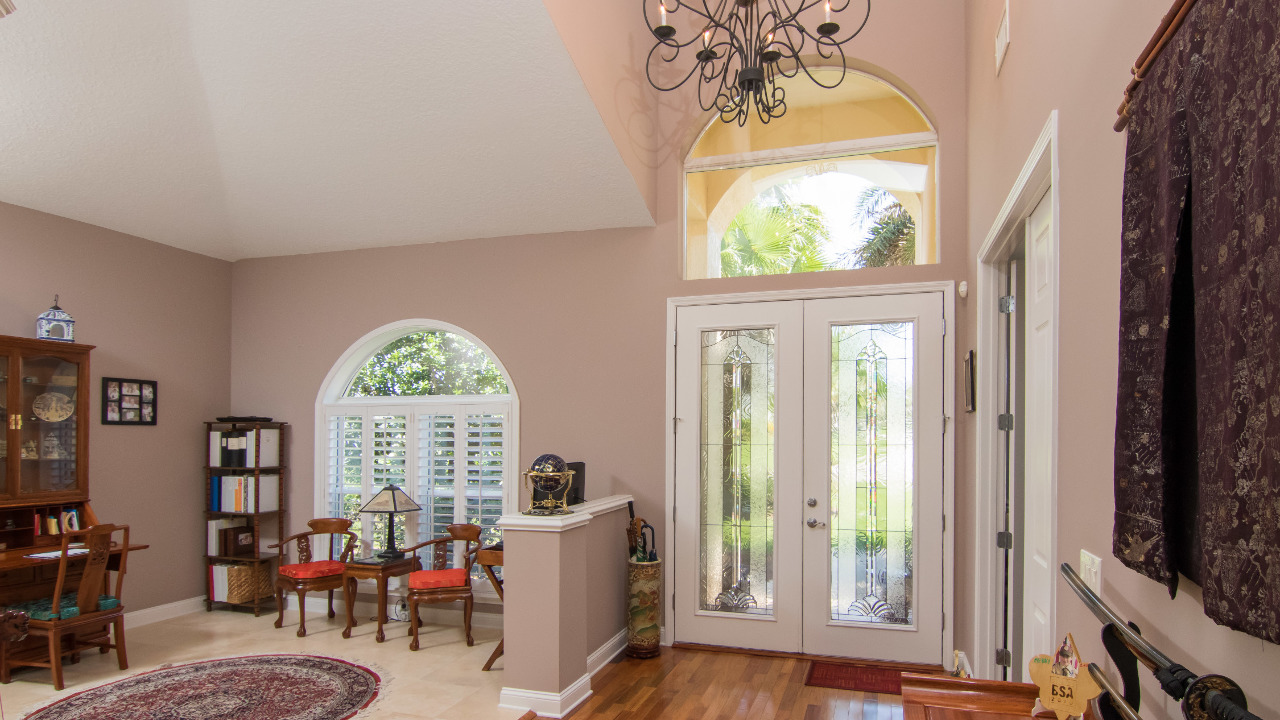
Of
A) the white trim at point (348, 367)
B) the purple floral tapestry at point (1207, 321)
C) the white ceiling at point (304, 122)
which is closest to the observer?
the purple floral tapestry at point (1207, 321)

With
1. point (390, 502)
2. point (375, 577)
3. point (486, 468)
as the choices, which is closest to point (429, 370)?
point (486, 468)

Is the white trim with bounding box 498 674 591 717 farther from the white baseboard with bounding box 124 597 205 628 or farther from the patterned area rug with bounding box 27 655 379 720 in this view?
the white baseboard with bounding box 124 597 205 628

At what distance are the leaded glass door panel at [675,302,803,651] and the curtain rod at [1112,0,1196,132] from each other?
363 centimetres

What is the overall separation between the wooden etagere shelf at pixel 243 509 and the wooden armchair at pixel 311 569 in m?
0.19

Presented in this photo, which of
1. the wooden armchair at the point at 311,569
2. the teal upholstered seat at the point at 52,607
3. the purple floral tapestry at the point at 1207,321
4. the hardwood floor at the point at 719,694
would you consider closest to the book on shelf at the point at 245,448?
the wooden armchair at the point at 311,569

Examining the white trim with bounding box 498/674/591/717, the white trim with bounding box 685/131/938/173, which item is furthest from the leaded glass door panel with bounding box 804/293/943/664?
the white trim with bounding box 498/674/591/717

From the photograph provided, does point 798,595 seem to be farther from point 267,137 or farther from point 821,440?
point 267,137

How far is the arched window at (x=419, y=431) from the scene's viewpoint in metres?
6.01

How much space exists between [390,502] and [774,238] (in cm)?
327

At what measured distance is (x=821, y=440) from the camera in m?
5.05

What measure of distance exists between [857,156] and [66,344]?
17.1 feet

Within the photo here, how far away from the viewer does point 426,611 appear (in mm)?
6012

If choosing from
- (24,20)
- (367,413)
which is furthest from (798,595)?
(24,20)

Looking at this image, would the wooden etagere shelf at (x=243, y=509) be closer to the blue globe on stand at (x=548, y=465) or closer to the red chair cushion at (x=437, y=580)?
the red chair cushion at (x=437, y=580)
